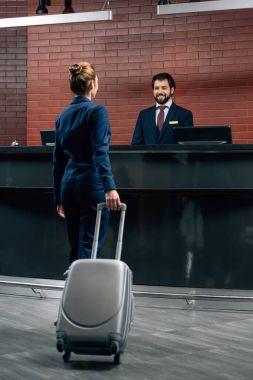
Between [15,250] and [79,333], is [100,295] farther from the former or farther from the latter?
[15,250]

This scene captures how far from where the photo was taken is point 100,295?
3.17 meters

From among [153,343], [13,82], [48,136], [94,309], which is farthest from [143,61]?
[94,309]

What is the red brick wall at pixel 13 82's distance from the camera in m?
9.80

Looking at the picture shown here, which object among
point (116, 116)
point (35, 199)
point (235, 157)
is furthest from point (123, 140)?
point (235, 157)

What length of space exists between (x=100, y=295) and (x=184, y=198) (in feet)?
6.22

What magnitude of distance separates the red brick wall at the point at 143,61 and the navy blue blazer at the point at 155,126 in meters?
1.32

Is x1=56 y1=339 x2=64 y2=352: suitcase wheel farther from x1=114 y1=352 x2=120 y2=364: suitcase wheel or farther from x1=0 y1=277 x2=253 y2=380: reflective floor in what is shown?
x1=114 y1=352 x2=120 y2=364: suitcase wheel

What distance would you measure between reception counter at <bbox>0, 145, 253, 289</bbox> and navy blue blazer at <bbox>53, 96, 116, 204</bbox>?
1172 mm

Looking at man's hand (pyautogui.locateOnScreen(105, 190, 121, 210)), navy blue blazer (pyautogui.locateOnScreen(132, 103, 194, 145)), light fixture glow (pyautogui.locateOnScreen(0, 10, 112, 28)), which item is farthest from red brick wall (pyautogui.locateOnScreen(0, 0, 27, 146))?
man's hand (pyautogui.locateOnScreen(105, 190, 121, 210))

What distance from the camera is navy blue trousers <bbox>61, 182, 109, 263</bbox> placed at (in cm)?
373

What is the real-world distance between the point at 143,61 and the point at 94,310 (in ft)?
17.4

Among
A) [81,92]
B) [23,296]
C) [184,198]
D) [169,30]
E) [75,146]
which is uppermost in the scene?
[169,30]

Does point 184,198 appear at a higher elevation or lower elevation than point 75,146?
lower

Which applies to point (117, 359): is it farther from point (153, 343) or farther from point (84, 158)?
point (84, 158)
